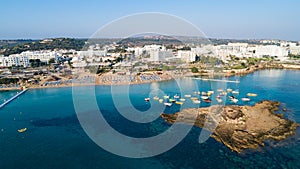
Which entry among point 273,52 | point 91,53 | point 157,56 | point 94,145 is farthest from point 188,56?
point 94,145

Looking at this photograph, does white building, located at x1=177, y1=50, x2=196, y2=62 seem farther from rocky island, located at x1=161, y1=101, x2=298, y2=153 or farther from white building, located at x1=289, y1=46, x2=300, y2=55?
white building, located at x1=289, y1=46, x2=300, y2=55

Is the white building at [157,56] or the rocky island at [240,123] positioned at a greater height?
the white building at [157,56]

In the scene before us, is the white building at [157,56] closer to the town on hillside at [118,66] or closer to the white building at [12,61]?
the town on hillside at [118,66]

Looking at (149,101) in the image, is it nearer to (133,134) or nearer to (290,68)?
(133,134)

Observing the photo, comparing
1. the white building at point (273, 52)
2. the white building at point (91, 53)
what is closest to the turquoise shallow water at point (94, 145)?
the white building at point (91, 53)

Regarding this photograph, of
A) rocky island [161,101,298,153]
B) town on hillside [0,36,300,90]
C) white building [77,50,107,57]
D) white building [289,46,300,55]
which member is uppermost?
white building [289,46,300,55]

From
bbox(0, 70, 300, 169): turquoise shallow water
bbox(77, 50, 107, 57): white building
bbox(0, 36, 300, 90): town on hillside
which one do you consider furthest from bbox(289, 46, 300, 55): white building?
bbox(77, 50, 107, 57): white building

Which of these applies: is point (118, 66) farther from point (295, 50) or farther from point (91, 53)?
point (295, 50)

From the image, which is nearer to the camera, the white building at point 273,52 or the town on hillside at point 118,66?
the town on hillside at point 118,66

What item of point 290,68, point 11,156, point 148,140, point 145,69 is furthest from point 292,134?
point 290,68
